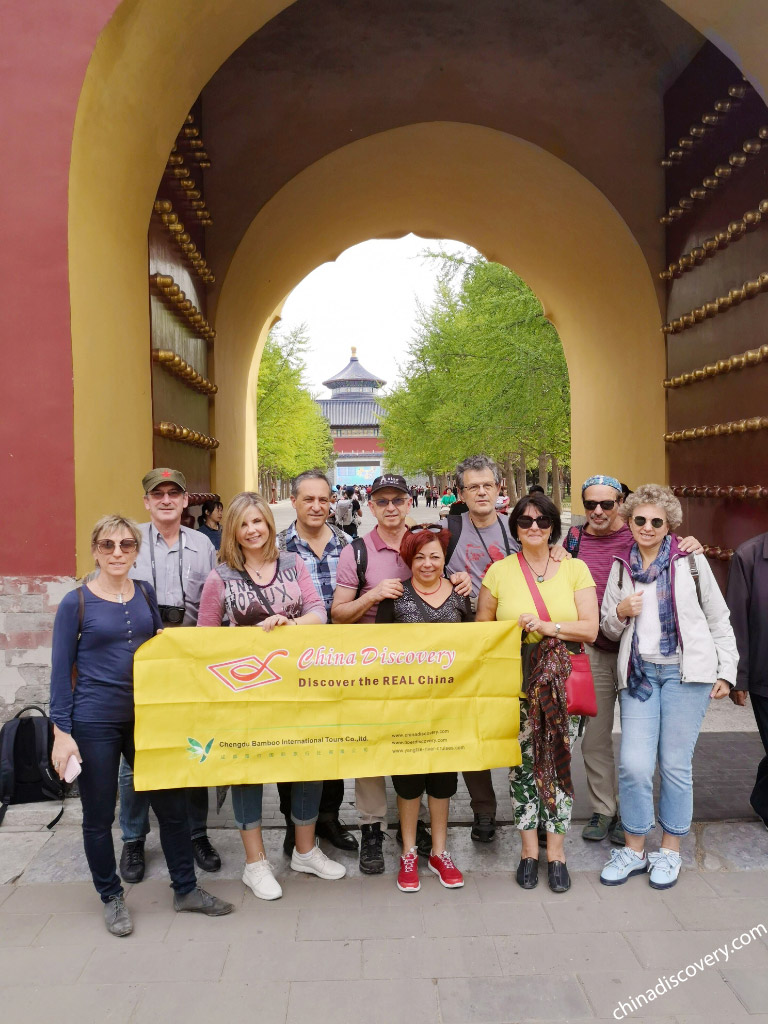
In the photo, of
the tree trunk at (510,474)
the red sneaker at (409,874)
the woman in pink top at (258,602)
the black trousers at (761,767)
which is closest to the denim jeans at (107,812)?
the woman in pink top at (258,602)

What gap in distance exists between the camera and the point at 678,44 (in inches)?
287

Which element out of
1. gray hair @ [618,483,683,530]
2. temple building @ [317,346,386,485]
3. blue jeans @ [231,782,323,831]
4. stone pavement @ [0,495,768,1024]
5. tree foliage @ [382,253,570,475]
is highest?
temple building @ [317,346,386,485]

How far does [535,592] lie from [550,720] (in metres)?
0.56

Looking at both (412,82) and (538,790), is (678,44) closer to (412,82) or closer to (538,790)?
(412,82)

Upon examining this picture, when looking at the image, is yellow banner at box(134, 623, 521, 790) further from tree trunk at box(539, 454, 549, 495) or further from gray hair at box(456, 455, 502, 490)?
tree trunk at box(539, 454, 549, 495)

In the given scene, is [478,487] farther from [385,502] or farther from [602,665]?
[602,665]

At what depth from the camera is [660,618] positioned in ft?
11.6

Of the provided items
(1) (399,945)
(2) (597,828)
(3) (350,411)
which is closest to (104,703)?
(1) (399,945)

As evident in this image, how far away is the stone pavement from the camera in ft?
9.07

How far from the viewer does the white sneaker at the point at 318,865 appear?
3691 mm

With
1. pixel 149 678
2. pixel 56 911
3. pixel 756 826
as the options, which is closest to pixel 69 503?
pixel 149 678

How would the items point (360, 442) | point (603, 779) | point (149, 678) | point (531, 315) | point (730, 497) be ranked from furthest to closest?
point (360, 442) < point (531, 315) < point (730, 497) < point (603, 779) < point (149, 678)

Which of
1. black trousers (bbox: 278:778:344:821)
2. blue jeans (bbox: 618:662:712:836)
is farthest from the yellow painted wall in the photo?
blue jeans (bbox: 618:662:712:836)

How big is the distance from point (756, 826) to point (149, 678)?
3.10 metres
